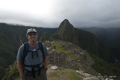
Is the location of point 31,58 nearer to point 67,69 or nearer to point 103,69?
point 67,69

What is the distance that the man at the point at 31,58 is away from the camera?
179 inches

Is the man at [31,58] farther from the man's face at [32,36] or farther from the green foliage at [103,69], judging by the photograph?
the green foliage at [103,69]

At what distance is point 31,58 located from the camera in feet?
15.1

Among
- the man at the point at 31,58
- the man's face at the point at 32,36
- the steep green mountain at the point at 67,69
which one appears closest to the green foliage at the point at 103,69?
the steep green mountain at the point at 67,69

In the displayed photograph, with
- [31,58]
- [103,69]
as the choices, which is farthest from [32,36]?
[103,69]

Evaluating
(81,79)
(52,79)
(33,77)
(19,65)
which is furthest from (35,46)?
(81,79)

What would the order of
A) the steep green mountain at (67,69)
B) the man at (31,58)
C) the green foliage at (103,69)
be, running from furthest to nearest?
the green foliage at (103,69) < the steep green mountain at (67,69) < the man at (31,58)

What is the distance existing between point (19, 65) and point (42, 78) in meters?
1.31

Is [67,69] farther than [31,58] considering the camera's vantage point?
Yes

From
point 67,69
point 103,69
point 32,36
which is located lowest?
point 103,69

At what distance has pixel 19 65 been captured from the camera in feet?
15.4

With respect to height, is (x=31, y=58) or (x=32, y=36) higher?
(x=32, y=36)

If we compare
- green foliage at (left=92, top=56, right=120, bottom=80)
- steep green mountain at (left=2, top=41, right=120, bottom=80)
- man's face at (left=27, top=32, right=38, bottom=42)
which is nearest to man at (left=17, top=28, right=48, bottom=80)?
man's face at (left=27, top=32, right=38, bottom=42)

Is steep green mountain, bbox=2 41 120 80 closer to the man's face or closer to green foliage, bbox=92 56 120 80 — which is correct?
green foliage, bbox=92 56 120 80
